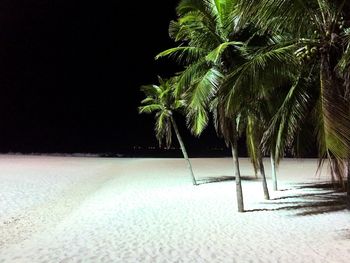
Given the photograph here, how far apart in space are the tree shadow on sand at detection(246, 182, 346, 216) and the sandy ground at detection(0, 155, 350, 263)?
0.03m

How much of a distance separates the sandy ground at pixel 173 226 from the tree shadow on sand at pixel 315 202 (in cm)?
3

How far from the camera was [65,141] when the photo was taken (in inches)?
2461

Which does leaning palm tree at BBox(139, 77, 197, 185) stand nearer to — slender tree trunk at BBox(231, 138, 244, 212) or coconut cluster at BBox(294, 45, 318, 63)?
slender tree trunk at BBox(231, 138, 244, 212)

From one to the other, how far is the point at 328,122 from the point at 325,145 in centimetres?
44

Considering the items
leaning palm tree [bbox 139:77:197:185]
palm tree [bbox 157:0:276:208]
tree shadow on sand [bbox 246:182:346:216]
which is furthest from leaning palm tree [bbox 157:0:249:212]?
leaning palm tree [bbox 139:77:197:185]

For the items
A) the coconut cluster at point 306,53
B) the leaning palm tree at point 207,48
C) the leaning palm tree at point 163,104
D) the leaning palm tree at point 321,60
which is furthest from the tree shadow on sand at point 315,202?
the leaning palm tree at point 163,104

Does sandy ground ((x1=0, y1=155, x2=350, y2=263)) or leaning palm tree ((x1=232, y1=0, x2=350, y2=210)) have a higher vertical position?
leaning palm tree ((x1=232, y1=0, x2=350, y2=210))

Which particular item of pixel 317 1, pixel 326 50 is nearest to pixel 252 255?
pixel 326 50

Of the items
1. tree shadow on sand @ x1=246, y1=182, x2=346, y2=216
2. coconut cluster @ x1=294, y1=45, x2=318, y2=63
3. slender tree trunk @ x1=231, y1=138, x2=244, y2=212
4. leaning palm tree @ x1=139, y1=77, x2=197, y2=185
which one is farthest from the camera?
leaning palm tree @ x1=139, y1=77, x2=197, y2=185

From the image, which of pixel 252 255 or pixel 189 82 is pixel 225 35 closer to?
pixel 189 82

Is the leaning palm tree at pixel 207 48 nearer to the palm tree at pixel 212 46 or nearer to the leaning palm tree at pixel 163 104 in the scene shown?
the palm tree at pixel 212 46

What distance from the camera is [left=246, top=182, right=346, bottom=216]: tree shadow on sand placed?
41.6ft

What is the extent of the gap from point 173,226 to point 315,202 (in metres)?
5.55

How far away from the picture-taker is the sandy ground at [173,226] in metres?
8.20
